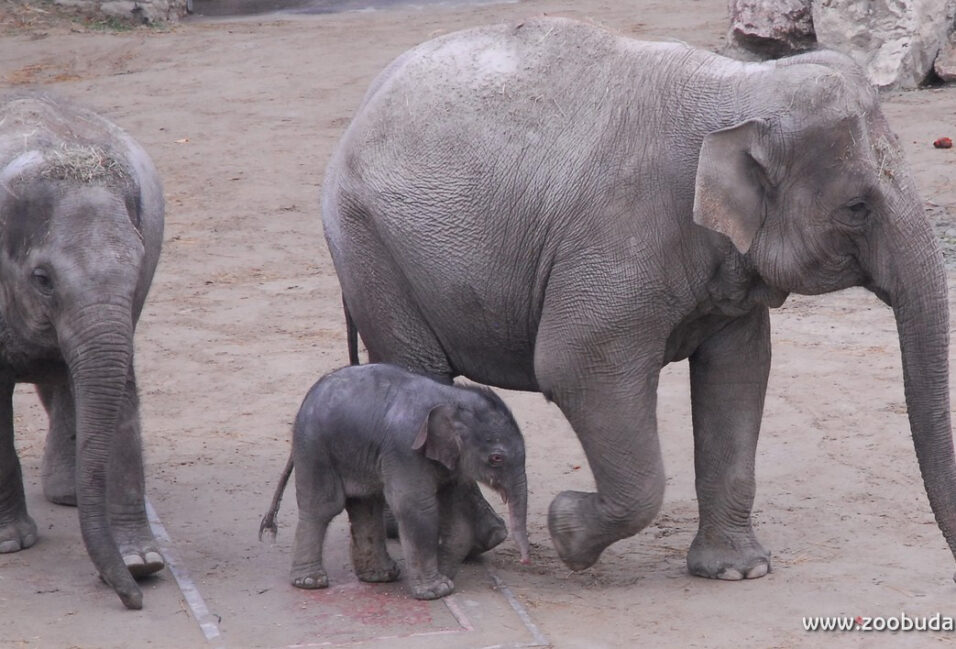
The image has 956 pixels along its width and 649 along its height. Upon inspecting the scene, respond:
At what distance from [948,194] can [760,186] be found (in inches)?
225

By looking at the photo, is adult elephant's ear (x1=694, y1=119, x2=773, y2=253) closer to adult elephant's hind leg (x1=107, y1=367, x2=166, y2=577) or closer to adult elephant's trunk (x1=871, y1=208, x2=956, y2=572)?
adult elephant's trunk (x1=871, y1=208, x2=956, y2=572)

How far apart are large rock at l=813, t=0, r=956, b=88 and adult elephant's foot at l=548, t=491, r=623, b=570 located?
26.3 ft

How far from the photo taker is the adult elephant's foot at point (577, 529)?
203 inches

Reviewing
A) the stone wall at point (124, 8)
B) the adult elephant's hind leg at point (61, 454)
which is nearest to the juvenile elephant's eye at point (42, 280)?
the adult elephant's hind leg at point (61, 454)

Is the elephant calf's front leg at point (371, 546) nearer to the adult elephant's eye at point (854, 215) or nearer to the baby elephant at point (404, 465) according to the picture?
the baby elephant at point (404, 465)

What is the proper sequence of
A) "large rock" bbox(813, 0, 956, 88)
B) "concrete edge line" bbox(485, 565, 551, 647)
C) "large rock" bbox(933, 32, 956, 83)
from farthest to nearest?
"large rock" bbox(933, 32, 956, 83) → "large rock" bbox(813, 0, 956, 88) → "concrete edge line" bbox(485, 565, 551, 647)

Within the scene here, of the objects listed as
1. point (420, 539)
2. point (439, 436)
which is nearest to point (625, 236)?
point (439, 436)

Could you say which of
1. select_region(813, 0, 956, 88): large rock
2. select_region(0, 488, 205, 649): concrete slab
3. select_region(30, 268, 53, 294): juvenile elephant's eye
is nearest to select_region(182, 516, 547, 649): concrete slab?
select_region(0, 488, 205, 649): concrete slab

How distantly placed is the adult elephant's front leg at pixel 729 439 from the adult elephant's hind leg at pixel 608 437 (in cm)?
34

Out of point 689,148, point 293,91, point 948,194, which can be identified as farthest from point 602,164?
point 293,91

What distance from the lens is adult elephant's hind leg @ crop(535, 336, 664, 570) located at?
197 inches

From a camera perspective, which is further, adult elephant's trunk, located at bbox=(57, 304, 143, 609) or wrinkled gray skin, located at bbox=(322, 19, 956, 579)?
adult elephant's trunk, located at bbox=(57, 304, 143, 609)

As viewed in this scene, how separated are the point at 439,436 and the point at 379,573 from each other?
0.62m

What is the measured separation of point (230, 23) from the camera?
16.9m
